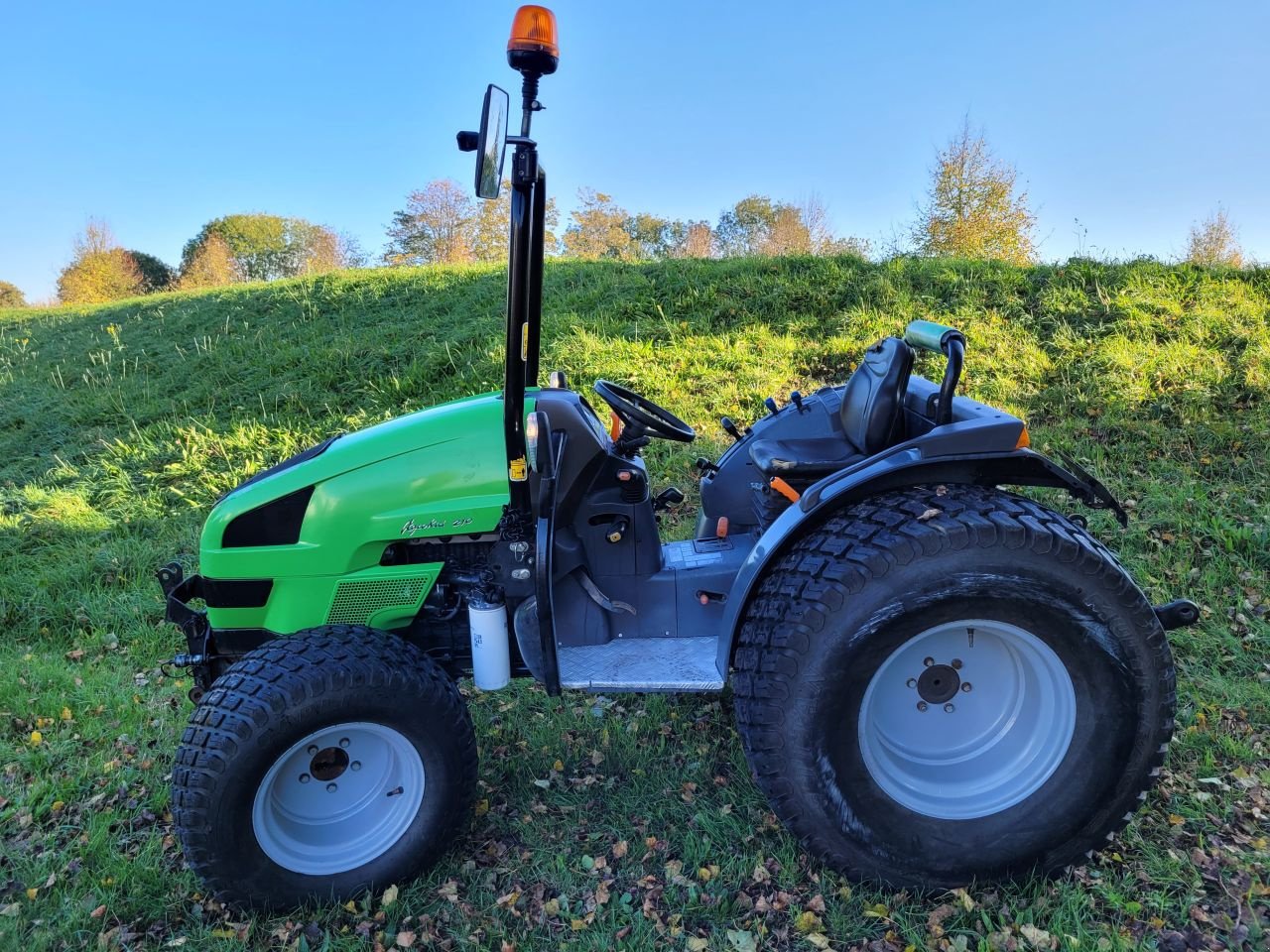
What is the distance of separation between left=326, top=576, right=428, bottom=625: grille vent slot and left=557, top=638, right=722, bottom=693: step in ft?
1.61

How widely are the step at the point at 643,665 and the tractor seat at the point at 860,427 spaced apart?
0.62m

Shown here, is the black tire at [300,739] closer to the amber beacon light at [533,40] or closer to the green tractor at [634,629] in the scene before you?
the green tractor at [634,629]

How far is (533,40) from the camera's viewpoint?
1.99 meters

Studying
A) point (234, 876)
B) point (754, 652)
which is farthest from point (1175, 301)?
point (234, 876)

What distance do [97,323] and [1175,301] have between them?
14.3m

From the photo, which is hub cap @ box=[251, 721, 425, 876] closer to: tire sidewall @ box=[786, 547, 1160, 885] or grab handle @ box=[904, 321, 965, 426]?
tire sidewall @ box=[786, 547, 1160, 885]

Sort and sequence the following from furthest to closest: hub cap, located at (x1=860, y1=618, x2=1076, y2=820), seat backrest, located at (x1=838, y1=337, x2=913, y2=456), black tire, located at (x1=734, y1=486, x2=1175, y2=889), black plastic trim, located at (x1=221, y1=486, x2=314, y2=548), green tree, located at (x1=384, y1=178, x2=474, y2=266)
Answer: green tree, located at (x1=384, y1=178, x2=474, y2=266) → seat backrest, located at (x1=838, y1=337, x2=913, y2=456) → black plastic trim, located at (x1=221, y1=486, x2=314, y2=548) → hub cap, located at (x1=860, y1=618, x2=1076, y2=820) → black tire, located at (x1=734, y1=486, x2=1175, y2=889)

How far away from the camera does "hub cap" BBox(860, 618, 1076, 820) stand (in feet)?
6.98

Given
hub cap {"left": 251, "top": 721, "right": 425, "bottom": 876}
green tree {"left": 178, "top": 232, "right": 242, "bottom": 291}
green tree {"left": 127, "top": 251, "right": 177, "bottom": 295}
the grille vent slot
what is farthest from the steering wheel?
green tree {"left": 127, "top": 251, "right": 177, "bottom": 295}

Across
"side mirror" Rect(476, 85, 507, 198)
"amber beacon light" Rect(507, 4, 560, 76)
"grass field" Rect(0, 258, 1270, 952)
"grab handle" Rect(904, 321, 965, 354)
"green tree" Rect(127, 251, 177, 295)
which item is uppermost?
"green tree" Rect(127, 251, 177, 295)

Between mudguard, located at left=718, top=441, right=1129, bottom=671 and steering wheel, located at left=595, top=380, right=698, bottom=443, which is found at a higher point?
steering wheel, located at left=595, top=380, right=698, bottom=443

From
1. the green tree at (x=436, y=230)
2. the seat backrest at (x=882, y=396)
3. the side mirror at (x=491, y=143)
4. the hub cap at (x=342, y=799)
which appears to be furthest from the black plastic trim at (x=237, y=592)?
the green tree at (x=436, y=230)

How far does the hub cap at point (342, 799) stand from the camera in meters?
2.15

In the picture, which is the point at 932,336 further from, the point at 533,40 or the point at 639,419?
the point at 533,40
